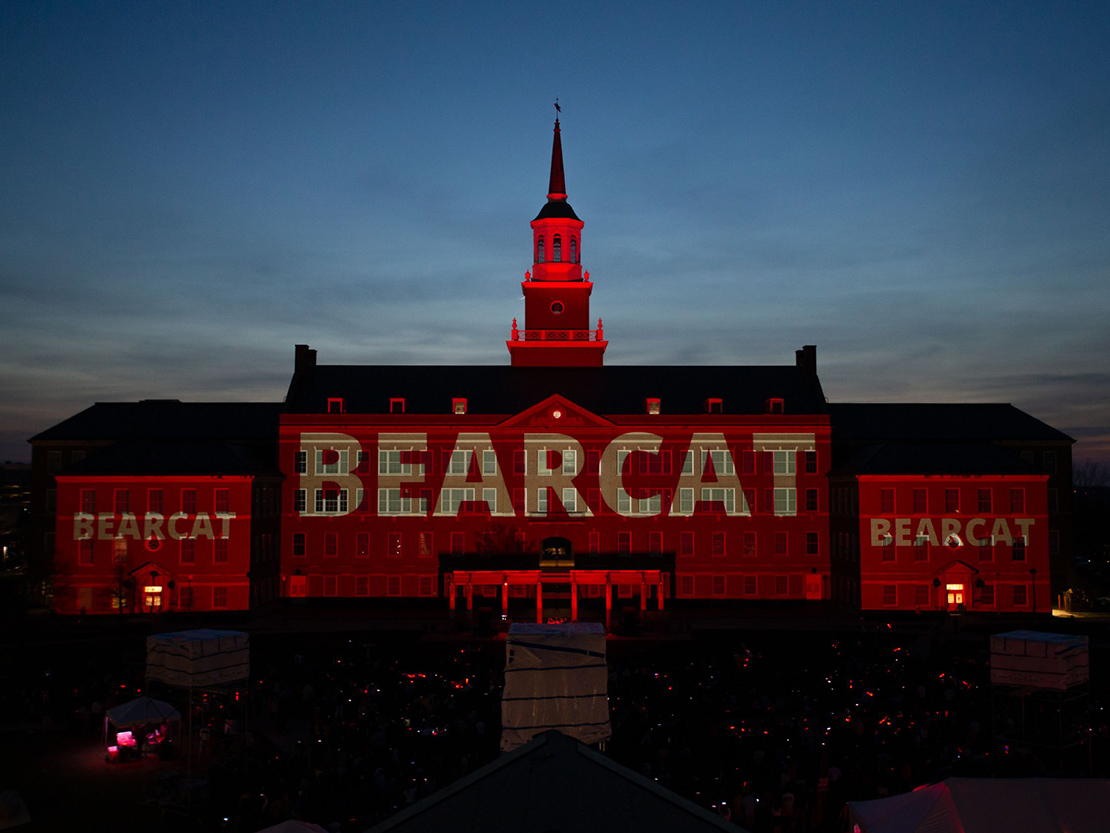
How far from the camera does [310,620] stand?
5016 centimetres

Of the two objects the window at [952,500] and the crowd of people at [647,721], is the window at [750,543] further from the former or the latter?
the crowd of people at [647,721]

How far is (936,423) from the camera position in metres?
62.7

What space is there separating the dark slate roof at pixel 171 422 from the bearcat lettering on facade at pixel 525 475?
19.2ft

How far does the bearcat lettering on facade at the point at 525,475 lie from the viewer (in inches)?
2298

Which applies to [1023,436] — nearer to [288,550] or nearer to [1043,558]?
[1043,558]

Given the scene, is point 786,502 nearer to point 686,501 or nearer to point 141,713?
point 686,501

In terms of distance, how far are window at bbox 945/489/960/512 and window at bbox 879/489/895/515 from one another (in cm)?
270

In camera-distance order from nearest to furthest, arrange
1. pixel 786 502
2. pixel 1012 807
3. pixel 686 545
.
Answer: pixel 1012 807, pixel 686 545, pixel 786 502

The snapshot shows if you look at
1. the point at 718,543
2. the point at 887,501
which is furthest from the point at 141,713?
the point at 887,501

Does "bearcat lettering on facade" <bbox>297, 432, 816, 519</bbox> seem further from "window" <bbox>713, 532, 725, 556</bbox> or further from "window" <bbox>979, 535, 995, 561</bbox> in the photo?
"window" <bbox>979, 535, 995, 561</bbox>

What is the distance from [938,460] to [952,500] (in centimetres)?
222

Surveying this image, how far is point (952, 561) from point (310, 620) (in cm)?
3225

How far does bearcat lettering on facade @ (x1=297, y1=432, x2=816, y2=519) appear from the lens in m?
58.4

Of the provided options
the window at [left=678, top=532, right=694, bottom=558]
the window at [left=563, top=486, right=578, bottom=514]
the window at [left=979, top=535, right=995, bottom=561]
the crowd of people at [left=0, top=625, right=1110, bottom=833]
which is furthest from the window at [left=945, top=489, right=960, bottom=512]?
the window at [left=563, top=486, right=578, bottom=514]
